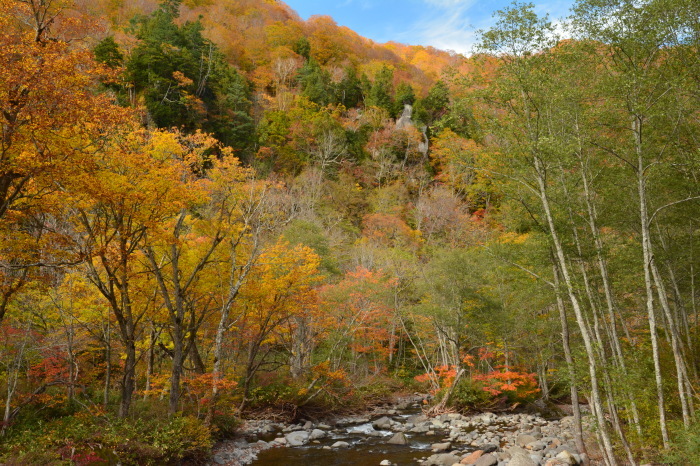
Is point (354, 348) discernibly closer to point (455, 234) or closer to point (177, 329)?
point (177, 329)

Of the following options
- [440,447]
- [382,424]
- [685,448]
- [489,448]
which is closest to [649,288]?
[685,448]

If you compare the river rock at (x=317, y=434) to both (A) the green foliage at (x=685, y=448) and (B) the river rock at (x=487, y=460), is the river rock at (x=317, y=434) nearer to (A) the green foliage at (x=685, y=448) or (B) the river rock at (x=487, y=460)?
(B) the river rock at (x=487, y=460)

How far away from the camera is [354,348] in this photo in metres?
20.4

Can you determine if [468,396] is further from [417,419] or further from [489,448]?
[489,448]

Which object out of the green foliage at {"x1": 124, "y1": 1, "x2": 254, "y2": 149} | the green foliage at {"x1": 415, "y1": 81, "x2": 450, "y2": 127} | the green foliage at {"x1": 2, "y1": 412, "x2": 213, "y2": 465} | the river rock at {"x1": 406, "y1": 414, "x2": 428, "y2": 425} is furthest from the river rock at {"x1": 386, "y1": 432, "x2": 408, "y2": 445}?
the green foliage at {"x1": 415, "y1": 81, "x2": 450, "y2": 127}

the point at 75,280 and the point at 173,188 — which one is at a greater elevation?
the point at 173,188

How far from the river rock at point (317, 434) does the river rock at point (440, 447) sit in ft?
11.9

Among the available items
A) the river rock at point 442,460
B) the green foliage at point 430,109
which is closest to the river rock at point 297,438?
the river rock at point 442,460

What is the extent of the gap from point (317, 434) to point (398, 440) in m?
2.69

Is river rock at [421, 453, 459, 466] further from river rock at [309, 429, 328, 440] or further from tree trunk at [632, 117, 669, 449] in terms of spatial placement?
tree trunk at [632, 117, 669, 449]

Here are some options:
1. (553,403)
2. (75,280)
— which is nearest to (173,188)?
(75,280)

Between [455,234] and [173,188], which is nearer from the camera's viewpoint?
[173,188]

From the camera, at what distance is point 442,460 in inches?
432

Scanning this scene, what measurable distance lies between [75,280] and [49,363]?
2.35 m
